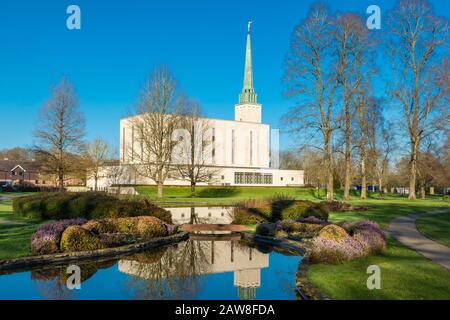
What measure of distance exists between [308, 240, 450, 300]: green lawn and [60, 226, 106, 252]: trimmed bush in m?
6.44

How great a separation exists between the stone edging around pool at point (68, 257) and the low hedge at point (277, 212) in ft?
21.9

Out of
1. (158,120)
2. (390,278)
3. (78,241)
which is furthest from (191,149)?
(390,278)

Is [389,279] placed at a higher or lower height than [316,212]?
lower

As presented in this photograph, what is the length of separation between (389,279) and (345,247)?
2.20 meters

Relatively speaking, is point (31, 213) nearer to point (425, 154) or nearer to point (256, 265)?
point (256, 265)

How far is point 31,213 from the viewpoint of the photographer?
69.9 ft

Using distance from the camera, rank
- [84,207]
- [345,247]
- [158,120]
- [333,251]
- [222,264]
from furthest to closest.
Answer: [158,120], [84,207], [222,264], [345,247], [333,251]

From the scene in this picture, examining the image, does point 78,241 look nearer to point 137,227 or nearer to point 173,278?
point 137,227

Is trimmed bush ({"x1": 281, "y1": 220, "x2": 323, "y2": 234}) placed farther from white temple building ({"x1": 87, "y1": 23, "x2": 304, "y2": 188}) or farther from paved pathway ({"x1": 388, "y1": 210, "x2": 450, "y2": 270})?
white temple building ({"x1": 87, "y1": 23, "x2": 304, "y2": 188})

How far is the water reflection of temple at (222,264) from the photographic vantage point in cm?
952

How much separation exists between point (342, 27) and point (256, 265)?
2979 cm

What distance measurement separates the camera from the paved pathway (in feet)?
35.3

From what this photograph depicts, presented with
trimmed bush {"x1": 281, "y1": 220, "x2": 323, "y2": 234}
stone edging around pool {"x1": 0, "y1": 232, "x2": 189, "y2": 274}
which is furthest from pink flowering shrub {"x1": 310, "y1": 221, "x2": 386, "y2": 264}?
stone edging around pool {"x1": 0, "y1": 232, "x2": 189, "y2": 274}

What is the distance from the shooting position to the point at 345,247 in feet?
34.6
